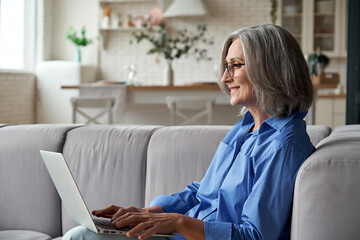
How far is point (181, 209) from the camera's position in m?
1.73

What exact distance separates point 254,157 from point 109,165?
96cm

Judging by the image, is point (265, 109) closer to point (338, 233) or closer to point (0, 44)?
point (338, 233)

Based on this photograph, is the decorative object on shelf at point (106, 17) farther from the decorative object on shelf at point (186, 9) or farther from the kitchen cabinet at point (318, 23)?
the kitchen cabinet at point (318, 23)

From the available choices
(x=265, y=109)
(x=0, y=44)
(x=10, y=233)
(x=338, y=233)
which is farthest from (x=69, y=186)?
(x=0, y=44)

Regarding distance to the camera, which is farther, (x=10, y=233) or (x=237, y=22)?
(x=237, y=22)

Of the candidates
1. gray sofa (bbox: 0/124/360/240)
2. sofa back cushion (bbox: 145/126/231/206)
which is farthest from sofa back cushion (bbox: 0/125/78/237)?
sofa back cushion (bbox: 145/126/231/206)

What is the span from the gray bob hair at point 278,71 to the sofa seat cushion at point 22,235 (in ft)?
3.86

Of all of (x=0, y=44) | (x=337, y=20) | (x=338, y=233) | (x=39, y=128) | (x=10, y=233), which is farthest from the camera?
(x=337, y=20)

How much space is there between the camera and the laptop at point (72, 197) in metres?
1.36

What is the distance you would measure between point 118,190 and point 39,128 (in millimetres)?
512

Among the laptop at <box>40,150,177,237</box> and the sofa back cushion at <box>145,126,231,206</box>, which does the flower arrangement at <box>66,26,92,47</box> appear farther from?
the laptop at <box>40,150,177,237</box>

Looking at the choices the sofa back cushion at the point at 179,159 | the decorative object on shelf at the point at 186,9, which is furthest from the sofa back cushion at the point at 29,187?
the decorative object on shelf at the point at 186,9

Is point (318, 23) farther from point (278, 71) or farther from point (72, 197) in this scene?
point (72, 197)

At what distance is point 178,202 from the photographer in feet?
5.69
